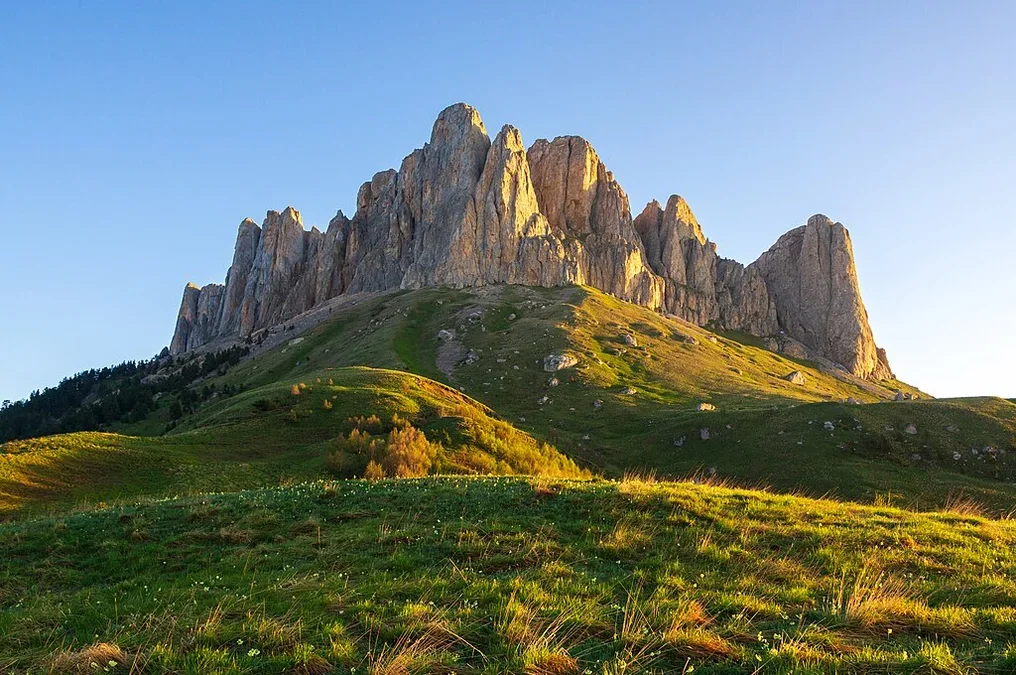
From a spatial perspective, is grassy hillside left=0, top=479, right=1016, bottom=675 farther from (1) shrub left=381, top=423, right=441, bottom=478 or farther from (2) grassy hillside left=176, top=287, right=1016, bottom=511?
(2) grassy hillside left=176, top=287, right=1016, bottom=511

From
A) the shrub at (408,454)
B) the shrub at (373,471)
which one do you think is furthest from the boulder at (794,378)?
the shrub at (373,471)

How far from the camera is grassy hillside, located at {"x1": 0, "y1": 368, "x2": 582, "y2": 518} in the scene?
98.5 ft

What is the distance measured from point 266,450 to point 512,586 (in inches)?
1298

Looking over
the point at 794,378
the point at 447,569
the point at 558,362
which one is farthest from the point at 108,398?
the point at 794,378

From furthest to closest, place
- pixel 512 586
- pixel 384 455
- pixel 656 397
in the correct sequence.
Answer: pixel 656 397 → pixel 384 455 → pixel 512 586

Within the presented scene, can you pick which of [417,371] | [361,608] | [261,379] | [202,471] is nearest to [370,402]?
[202,471]

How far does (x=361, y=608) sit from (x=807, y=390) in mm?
133384

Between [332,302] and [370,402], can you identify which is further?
[332,302]

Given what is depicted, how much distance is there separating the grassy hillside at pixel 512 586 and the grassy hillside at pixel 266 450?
41.2 ft

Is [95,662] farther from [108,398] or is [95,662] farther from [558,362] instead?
[108,398]

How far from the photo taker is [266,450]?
39.3 metres

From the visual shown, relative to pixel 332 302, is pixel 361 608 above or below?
below

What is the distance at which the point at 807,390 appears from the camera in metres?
125

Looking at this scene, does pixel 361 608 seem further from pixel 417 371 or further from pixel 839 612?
pixel 417 371
